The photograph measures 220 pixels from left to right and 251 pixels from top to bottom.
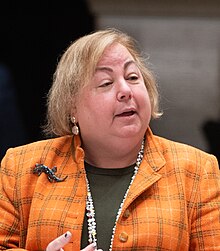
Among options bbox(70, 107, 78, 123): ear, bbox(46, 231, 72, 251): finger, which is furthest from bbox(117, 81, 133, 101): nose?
bbox(46, 231, 72, 251): finger

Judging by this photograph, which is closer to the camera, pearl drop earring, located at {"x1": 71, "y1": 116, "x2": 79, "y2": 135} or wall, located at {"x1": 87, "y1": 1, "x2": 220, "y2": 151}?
pearl drop earring, located at {"x1": 71, "y1": 116, "x2": 79, "y2": 135}

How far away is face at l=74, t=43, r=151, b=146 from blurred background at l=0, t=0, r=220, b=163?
42.9 inches

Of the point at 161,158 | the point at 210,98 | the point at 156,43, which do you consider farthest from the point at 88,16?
the point at 161,158

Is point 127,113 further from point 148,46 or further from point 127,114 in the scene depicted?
point 148,46

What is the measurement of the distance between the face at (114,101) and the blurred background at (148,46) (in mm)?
1088

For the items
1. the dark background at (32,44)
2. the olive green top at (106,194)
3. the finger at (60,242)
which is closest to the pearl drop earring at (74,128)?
the olive green top at (106,194)

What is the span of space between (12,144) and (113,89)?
1.21 m

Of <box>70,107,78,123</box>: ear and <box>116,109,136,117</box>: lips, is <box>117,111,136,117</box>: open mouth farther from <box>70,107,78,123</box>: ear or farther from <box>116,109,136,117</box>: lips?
<box>70,107,78,123</box>: ear

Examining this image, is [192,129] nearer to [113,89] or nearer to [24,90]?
[24,90]

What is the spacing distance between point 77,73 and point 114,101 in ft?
0.61

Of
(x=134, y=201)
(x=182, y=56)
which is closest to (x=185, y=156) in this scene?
(x=134, y=201)

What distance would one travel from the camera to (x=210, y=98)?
3725mm

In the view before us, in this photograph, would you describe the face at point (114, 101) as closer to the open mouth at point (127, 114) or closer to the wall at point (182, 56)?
the open mouth at point (127, 114)

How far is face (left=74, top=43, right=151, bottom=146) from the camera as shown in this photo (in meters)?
2.53
